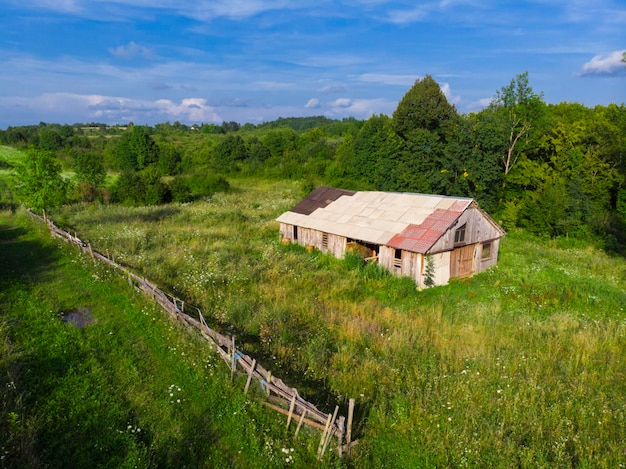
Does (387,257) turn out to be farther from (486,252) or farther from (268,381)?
(268,381)

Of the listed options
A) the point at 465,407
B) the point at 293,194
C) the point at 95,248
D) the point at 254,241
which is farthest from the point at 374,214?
the point at 293,194

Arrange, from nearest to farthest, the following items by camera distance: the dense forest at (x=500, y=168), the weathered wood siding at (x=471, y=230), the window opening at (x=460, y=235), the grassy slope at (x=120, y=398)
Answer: the grassy slope at (x=120, y=398) < the weathered wood siding at (x=471, y=230) < the window opening at (x=460, y=235) < the dense forest at (x=500, y=168)

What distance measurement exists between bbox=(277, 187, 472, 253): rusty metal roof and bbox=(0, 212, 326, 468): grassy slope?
12.0 m

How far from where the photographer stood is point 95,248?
22.6 meters

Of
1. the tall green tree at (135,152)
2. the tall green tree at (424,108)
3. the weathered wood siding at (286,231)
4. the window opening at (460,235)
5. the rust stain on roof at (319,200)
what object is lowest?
the weathered wood siding at (286,231)

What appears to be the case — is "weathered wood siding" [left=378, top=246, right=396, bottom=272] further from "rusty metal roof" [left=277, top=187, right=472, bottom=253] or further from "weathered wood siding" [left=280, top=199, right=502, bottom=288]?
"rusty metal roof" [left=277, top=187, right=472, bottom=253]

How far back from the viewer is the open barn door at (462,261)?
2123cm

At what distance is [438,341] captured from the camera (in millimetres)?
13102

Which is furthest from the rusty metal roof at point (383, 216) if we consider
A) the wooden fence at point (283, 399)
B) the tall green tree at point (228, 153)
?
the tall green tree at point (228, 153)

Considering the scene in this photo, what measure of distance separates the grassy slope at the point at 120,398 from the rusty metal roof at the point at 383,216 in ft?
39.4

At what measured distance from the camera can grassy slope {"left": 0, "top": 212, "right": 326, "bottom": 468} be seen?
7.82m

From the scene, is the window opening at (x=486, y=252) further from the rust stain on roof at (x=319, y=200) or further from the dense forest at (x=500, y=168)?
the dense forest at (x=500, y=168)

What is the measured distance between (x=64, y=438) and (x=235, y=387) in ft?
12.5

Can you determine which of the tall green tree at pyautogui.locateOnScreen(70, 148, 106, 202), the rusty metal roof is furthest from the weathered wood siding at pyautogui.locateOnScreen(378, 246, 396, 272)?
the tall green tree at pyautogui.locateOnScreen(70, 148, 106, 202)
